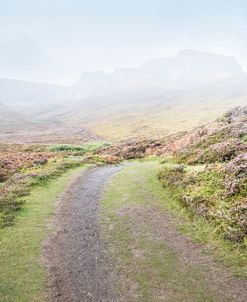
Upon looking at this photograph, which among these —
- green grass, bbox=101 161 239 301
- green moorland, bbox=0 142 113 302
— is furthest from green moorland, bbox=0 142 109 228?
green grass, bbox=101 161 239 301

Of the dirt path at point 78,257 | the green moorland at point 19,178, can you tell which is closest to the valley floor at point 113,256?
the dirt path at point 78,257

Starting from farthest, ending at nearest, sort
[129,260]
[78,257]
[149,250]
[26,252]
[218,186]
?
1. [218,186]
2. [26,252]
3. [149,250]
4. [78,257]
5. [129,260]

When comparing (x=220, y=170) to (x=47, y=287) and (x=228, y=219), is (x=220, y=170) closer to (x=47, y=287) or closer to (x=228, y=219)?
(x=228, y=219)

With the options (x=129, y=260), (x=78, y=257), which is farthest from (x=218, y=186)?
(x=78, y=257)

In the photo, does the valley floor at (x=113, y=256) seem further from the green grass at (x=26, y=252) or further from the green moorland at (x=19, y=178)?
the green moorland at (x=19, y=178)

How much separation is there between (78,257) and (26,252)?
8.28 feet

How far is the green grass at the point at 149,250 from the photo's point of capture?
1351 centimetres

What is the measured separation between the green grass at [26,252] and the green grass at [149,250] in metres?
3.11

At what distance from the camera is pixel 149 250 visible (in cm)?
1673

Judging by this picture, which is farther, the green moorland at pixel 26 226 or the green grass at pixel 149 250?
the green moorland at pixel 26 226

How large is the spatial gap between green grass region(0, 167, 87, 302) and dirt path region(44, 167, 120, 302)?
49 cm

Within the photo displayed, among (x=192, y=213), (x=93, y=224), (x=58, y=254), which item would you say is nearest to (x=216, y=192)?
(x=192, y=213)

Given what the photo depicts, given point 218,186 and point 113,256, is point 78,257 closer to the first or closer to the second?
point 113,256

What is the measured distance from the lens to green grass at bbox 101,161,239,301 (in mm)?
13508
